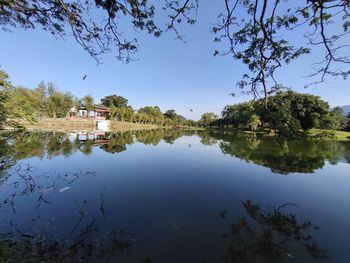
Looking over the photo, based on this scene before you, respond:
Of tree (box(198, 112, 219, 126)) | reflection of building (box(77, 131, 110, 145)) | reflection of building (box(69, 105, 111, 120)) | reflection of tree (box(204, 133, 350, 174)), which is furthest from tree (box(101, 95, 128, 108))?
reflection of tree (box(204, 133, 350, 174))

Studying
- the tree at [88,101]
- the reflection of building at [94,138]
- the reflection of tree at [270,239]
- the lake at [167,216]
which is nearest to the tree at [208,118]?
the tree at [88,101]

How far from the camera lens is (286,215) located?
4961 mm

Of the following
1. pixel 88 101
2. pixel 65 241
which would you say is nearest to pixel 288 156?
pixel 65 241

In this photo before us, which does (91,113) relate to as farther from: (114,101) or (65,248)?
(65,248)

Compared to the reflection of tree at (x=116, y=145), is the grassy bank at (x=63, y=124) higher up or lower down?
higher up

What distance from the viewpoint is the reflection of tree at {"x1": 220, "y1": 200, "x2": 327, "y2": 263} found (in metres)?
3.32

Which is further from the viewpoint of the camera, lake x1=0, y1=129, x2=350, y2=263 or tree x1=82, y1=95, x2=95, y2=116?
tree x1=82, y1=95, x2=95, y2=116

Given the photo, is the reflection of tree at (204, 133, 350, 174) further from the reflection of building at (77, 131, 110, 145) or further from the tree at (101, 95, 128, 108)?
the tree at (101, 95, 128, 108)

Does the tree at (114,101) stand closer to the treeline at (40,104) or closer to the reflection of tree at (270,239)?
the treeline at (40,104)

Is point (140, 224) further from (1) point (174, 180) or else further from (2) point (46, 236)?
(1) point (174, 180)

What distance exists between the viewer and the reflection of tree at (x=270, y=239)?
3320mm

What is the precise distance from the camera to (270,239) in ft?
12.5

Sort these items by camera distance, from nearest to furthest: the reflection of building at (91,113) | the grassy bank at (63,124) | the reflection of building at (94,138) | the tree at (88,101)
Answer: the reflection of building at (94,138) → the grassy bank at (63,124) → the tree at (88,101) → the reflection of building at (91,113)

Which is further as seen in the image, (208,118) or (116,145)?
(208,118)
